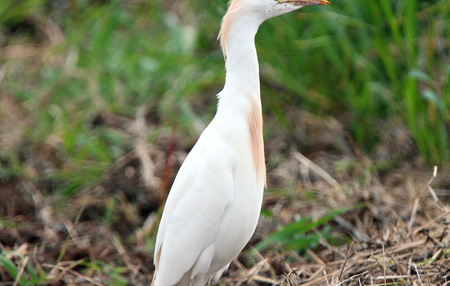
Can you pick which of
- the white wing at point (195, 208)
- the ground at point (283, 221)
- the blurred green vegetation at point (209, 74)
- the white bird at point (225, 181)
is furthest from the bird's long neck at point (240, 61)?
the blurred green vegetation at point (209, 74)

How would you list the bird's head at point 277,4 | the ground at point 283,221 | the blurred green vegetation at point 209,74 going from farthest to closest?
the blurred green vegetation at point 209,74, the ground at point 283,221, the bird's head at point 277,4

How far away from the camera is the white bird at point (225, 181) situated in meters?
1.66

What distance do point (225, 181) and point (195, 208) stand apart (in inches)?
5.3

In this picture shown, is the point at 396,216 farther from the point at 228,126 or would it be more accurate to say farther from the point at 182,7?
the point at 182,7

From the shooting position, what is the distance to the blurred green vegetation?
2.59m

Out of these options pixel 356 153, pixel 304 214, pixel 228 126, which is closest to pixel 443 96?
pixel 356 153

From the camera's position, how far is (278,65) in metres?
2.84

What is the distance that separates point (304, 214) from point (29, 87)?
2351 millimetres

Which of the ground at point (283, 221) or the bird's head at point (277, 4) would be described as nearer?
the bird's head at point (277, 4)

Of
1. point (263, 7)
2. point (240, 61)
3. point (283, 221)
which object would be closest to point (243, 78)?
point (240, 61)

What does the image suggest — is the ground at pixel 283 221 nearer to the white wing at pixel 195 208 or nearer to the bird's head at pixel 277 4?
the white wing at pixel 195 208

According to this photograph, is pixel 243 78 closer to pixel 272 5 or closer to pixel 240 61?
pixel 240 61

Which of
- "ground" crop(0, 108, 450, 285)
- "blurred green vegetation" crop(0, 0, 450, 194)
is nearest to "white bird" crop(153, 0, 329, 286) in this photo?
"ground" crop(0, 108, 450, 285)

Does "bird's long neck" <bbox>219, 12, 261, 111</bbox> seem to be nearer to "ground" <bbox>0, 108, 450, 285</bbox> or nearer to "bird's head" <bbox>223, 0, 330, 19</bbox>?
"bird's head" <bbox>223, 0, 330, 19</bbox>
